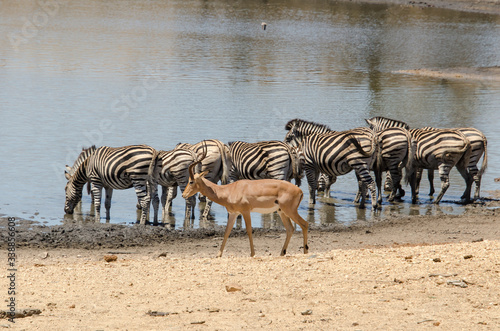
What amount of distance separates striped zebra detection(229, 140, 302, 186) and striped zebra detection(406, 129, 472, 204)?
2.79m

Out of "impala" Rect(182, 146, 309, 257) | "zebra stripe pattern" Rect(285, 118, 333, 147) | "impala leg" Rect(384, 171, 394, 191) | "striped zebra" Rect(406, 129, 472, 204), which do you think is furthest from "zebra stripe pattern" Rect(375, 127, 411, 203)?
"impala" Rect(182, 146, 309, 257)

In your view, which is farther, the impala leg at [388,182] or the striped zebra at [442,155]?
the impala leg at [388,182]

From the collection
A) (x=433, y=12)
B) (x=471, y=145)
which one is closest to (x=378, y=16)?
(x=433, y=12)

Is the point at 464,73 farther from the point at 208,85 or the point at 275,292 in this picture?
the point at 275,292

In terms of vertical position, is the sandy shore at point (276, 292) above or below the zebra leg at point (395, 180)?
below

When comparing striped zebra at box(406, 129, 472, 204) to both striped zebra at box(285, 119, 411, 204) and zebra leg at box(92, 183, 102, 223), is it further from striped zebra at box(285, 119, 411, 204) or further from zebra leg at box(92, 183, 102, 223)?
zebra leg at box(92, 183, 102, 223)

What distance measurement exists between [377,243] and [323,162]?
398 centimetres

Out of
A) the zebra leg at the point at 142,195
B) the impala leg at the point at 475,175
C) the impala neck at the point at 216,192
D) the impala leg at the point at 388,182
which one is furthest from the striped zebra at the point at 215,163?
the impala leg at the point at 475,175

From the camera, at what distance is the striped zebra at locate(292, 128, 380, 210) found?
1527 cm

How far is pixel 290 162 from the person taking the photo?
47.8 feet

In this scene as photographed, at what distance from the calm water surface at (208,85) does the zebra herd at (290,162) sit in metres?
0.48

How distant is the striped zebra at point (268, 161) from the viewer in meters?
14.5

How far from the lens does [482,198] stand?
16.0 meters

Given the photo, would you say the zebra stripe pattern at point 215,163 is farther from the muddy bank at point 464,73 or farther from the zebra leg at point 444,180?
the muddy bank at point 464,73
